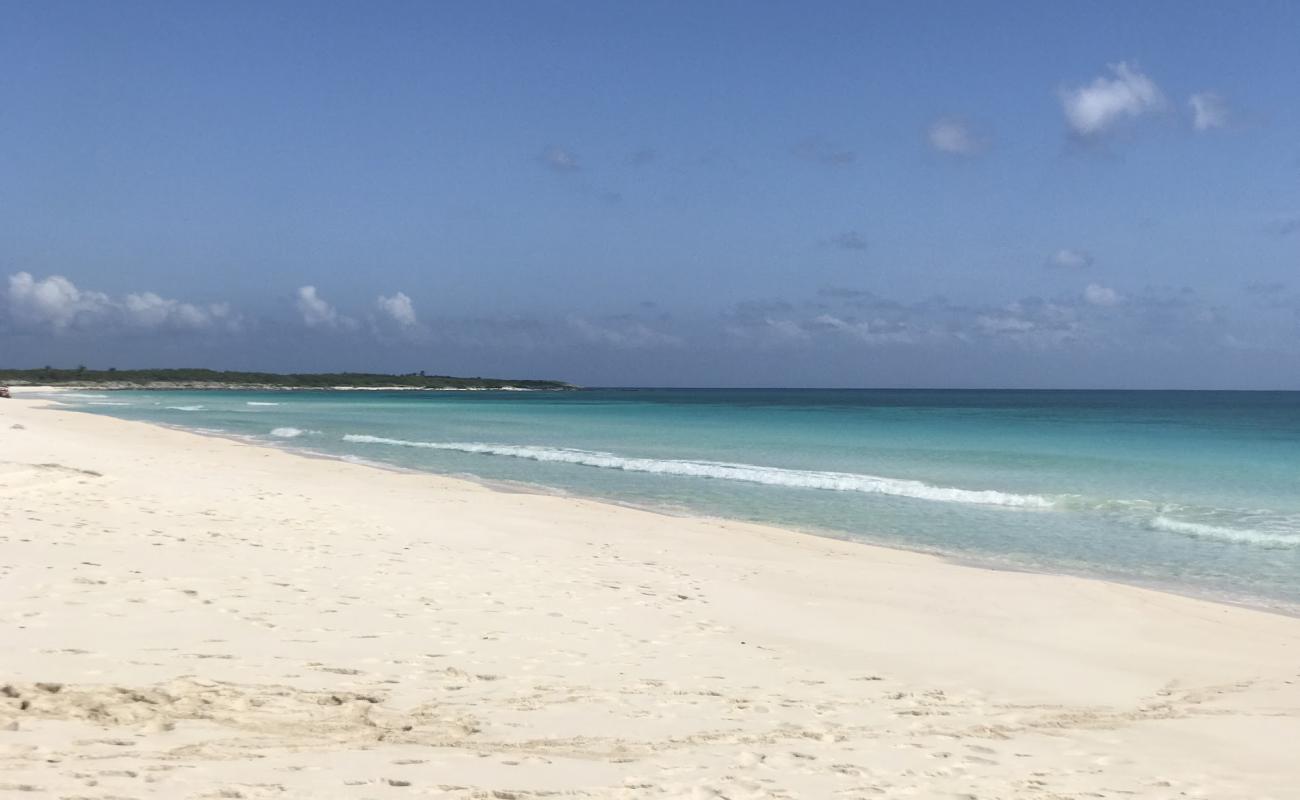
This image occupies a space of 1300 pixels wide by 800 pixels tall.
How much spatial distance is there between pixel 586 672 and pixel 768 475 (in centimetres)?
1818

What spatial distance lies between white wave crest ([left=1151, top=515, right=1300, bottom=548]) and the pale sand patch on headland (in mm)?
5569

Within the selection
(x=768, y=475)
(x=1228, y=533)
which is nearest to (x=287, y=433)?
(x=768, y=475)

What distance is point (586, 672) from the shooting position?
252 inches

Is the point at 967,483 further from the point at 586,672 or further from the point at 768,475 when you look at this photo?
the point at 586,672

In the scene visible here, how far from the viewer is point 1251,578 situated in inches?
468

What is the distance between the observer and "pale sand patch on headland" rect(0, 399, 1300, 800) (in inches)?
178

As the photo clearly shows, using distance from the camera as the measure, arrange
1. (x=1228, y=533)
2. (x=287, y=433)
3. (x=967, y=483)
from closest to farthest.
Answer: (x=1228, y=533) < (x=967, y=483) < (x=287, y=433)

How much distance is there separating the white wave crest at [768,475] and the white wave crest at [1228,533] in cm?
275

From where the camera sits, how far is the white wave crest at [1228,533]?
14.6m

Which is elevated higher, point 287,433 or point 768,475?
point 768,475

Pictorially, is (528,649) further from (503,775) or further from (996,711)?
(996,711)

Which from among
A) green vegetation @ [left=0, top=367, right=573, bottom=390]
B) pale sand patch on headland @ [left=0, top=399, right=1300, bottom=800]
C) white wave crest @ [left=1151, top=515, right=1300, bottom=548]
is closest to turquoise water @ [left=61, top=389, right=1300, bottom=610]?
white wave crest @ [left=1151, top=515, right=1300, bottom=548]

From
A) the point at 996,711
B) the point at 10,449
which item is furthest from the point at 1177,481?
the point at 10,449

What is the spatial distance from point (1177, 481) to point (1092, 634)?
18.1 m
